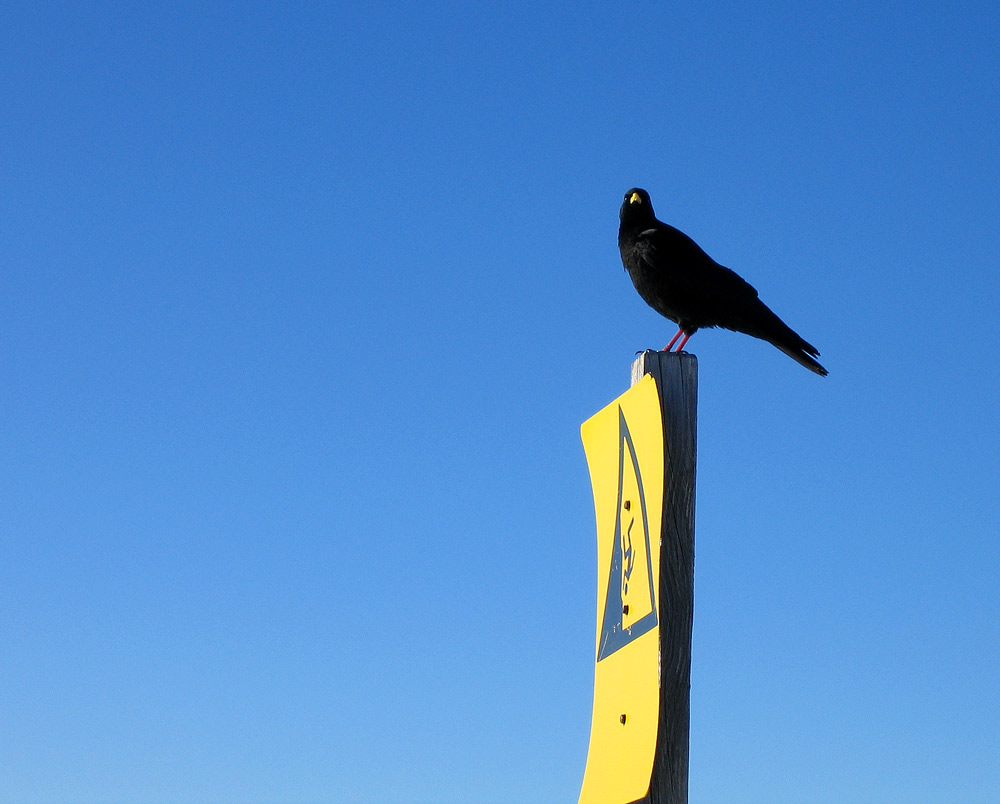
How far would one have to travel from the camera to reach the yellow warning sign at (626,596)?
2125mm

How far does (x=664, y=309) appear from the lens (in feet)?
18.2

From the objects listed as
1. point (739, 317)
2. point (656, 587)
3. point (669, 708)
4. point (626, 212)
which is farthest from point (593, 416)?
point (626, 212)

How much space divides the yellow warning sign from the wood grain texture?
3 cm

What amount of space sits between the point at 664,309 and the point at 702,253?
0.37 metres

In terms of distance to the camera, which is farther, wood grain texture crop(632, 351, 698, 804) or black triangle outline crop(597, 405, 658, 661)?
black triangle outline crop(597, 405, 658, 661)

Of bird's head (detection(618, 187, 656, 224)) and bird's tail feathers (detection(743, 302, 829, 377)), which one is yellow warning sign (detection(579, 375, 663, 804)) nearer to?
bird's tail feathers (detection(743, 302, 829, 377))

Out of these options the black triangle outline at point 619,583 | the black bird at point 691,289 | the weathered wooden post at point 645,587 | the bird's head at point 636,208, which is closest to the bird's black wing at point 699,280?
the black bird at point 691,289

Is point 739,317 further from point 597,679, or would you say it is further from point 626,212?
point 597,679

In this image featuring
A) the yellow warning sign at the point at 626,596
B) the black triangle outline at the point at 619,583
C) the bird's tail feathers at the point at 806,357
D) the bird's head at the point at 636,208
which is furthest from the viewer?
the bird's head at the point at 636,208

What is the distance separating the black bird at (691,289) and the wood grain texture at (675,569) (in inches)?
109

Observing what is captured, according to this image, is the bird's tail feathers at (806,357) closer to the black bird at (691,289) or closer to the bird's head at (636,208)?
the black bird at (691,289)

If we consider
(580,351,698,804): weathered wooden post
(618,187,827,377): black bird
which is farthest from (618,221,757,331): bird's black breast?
(580,351,698,804): weathered wooden post

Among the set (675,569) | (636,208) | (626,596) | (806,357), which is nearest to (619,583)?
(626,596)

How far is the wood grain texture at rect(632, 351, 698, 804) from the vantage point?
2152mm
